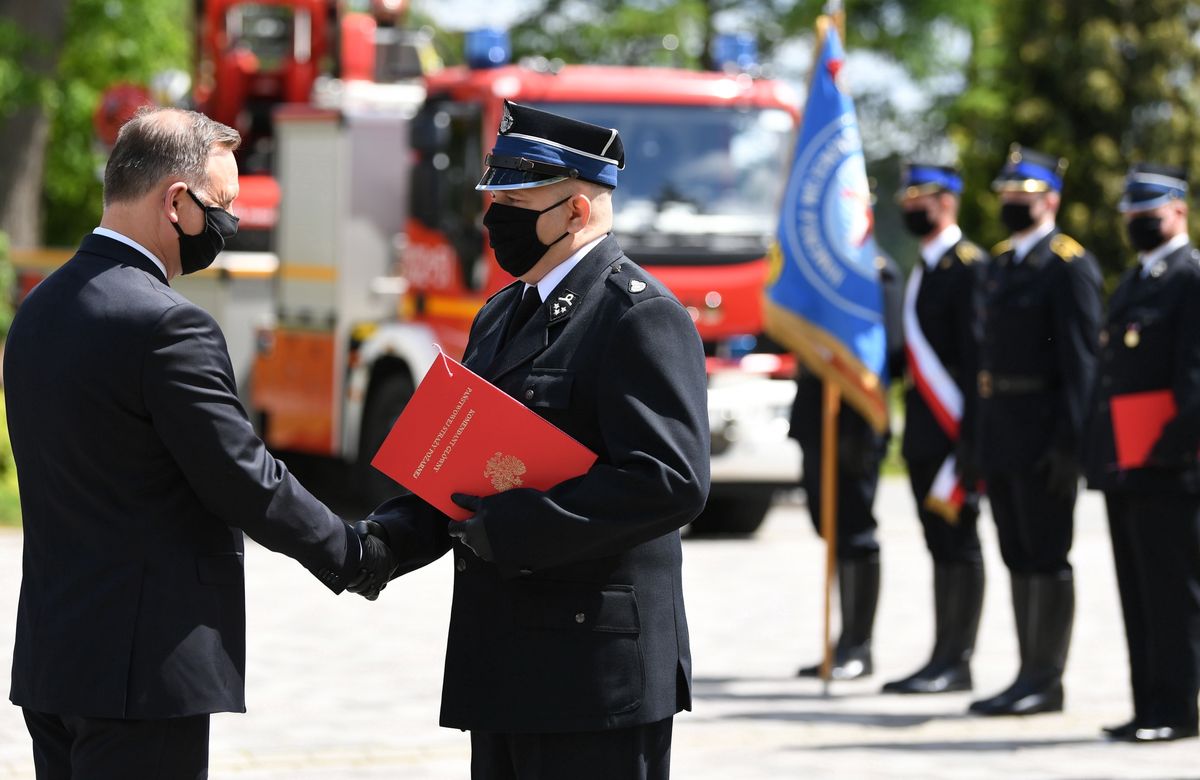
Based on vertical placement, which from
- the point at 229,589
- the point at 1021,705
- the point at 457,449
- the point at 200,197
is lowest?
the point at 1021,705

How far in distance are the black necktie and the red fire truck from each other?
8.30m

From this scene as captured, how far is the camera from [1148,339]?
7.06m

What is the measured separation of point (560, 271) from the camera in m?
3.88

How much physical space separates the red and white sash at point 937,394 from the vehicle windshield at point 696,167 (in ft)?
13.5

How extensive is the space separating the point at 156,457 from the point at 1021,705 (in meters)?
4.75

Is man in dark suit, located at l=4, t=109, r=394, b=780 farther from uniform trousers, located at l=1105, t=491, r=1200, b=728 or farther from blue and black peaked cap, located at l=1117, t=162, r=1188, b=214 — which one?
blue and black peaked cap, located at l=1117, t=162, r=1188, b=214

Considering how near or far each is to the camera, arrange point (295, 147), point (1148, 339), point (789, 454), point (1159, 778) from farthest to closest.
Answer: point (295, 147) → point (789, 454) → point (1148, 339) → point (1159, 778)

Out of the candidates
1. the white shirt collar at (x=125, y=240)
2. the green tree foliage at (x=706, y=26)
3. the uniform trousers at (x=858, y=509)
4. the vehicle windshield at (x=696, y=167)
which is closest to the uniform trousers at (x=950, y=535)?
the uniform trousers at (x=858, y=509)

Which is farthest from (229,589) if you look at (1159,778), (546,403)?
(1159,778)

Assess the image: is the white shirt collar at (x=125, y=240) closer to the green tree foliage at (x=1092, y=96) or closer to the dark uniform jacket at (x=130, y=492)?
the dark uniform jacket at (x=130, y=492)

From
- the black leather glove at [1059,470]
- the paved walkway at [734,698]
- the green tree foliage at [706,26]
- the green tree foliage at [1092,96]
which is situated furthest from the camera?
the green tree foliage at [1092,96]

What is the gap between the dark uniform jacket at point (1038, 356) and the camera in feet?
24.8

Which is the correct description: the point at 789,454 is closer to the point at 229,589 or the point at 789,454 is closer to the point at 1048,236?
the point at 1048,236

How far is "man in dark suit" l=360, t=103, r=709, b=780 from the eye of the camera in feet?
11.9
